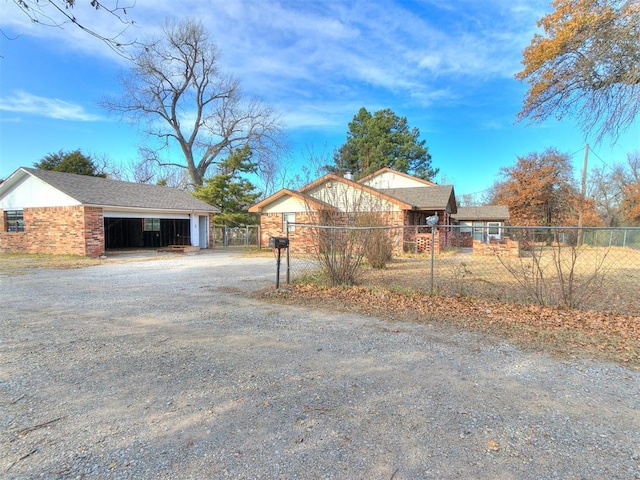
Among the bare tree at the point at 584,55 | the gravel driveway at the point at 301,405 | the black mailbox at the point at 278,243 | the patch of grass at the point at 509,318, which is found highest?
the bare tree at the point at 584,55

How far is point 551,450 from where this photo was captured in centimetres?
207

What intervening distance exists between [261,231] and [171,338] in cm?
1606

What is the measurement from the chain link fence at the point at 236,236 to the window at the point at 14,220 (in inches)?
404

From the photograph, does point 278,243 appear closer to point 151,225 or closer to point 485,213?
Result: point 151,225

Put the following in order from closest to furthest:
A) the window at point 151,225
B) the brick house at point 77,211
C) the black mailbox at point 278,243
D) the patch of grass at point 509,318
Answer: the patch of grass at point 509,318 → the black mailbox at point 278,243 → the brick house at point 77,211 → the window at point 151,225

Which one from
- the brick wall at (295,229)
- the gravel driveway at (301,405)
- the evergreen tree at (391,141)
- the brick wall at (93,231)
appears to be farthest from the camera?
the evergreen tree at (391,141)

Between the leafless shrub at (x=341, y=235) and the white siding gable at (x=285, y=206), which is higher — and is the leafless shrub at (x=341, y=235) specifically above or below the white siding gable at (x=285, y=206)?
below

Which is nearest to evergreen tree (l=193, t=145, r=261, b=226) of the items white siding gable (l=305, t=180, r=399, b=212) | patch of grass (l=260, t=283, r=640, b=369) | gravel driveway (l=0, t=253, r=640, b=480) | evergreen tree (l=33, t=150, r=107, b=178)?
evergreen tree (l=33, t=150, r=107, b=178)

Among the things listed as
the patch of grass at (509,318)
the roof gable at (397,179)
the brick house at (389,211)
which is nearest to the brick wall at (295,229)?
the brick house at (389,211)

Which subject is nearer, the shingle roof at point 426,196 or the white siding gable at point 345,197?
the white siding gable at point 345,197

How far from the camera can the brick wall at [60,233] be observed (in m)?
15.1

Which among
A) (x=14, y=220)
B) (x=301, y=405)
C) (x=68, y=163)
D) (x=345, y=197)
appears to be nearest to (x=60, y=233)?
(x=14, y=220)

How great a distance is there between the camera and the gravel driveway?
195 cm

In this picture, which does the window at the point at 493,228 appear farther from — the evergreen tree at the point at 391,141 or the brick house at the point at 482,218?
the evergreen tree at the point at 391,141
